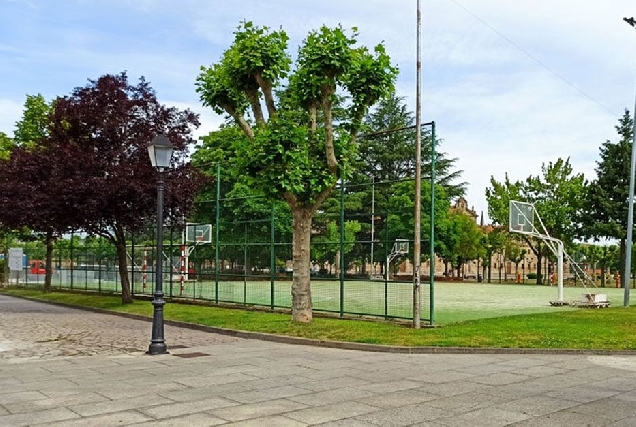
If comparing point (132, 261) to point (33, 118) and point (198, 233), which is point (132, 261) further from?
point (33, 118)

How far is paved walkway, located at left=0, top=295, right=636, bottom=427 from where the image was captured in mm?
6957

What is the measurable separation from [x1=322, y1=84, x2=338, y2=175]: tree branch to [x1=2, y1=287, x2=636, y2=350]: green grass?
12.7 ft

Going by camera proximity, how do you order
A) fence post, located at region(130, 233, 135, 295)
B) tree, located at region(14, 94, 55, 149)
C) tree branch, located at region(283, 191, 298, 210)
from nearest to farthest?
tree branch, located at region(283, 191, 298, 210)
fence post, located at region(130, 233, 135, 295)
tree, located at region(14, 94, 55, 149)

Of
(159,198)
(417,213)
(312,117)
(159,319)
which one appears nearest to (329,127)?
(312,117)

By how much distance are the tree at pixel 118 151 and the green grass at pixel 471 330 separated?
163 inches

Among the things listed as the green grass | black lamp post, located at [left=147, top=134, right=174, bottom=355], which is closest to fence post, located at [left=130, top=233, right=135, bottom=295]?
the green grass

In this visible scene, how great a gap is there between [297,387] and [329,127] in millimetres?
8075

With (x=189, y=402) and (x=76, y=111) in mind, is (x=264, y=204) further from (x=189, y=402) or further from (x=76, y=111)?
(x=189, y=402)

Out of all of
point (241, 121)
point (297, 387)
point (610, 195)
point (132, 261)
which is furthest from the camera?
point (610, 195)

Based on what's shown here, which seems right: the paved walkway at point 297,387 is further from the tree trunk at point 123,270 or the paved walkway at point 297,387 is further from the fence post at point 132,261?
the fence post at point 132,261

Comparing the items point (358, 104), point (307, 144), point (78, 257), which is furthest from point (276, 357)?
point (78, 257)

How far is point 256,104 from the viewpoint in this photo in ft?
55.0

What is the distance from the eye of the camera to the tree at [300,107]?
15.0 m

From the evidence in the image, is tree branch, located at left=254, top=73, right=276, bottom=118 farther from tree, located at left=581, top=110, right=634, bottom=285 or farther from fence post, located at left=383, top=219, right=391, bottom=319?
tree, located at left=581, top=110, right=634, bottom=285
